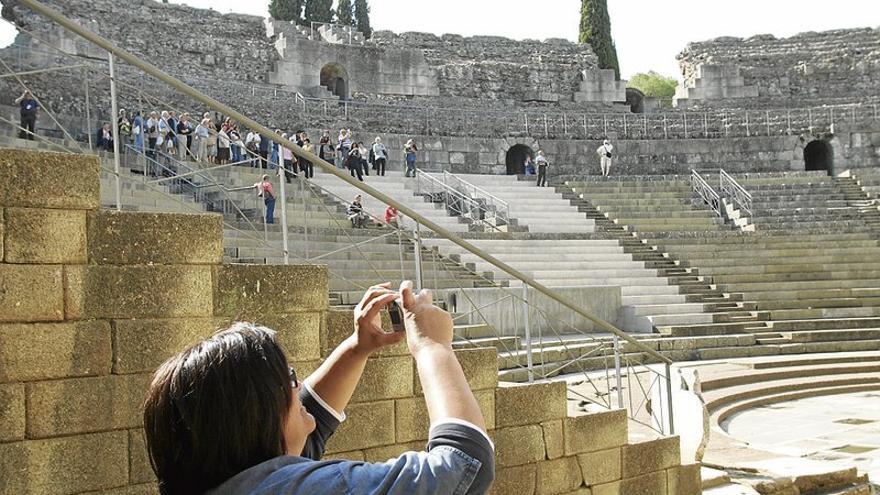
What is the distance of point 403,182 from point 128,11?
14.2 metres

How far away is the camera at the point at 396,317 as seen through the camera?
2.16 meters

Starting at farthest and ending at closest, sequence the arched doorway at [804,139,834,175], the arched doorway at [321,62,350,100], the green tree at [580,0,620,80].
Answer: the green tree at [580,0,620,80], the arched doorway at [321,62,350,100], the arched doorway at [804,139,834,175]

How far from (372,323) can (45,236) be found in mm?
2057

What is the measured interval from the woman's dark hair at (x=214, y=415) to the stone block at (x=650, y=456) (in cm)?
458

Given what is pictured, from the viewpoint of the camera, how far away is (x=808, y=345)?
15117 mm

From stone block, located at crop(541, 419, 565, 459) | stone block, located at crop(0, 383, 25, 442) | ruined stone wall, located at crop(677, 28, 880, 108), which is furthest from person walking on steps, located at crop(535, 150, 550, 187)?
stone block, located at crop(0, 383, 25, 442)

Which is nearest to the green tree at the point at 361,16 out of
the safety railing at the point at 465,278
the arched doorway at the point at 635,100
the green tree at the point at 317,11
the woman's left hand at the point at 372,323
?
the green tree at the point at 317,11

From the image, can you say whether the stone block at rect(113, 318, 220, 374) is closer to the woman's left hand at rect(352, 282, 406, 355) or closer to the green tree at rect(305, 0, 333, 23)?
the woman's left hand at rect(352, 282, 406, 355)

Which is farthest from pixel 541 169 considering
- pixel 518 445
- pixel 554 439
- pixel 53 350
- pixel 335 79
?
pixel 53 350

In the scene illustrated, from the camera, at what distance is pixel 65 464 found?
12.0 feet

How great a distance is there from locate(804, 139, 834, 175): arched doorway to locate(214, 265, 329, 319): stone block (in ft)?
90.5

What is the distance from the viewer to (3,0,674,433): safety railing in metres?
4.39

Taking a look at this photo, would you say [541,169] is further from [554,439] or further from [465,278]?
[554,439]

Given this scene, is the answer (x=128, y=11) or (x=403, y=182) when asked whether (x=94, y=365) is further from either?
(x=128, y=11)
